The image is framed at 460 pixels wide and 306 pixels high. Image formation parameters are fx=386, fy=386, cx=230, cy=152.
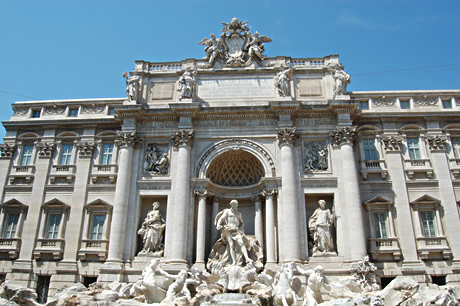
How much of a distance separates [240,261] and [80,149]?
12.7 m

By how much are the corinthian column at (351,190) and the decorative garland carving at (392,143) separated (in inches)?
90.3

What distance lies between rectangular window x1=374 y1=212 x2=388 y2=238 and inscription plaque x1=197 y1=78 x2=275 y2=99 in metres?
9.73

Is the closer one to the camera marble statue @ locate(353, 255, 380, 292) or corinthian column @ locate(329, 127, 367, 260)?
marble statue @ locate(353, 255, 380, 292)

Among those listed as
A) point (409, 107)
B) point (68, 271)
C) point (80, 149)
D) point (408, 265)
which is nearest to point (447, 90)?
point (409, 107)

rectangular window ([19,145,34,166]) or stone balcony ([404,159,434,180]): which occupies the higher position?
rectangular window ([19,145,34,166])

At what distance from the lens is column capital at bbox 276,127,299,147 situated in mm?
23141

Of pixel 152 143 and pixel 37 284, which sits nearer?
pixel 37 284

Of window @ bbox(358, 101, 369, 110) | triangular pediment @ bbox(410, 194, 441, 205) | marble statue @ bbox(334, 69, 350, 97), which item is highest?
marble statue @ bbox(334, 69, 350, 97)

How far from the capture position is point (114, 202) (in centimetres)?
2264

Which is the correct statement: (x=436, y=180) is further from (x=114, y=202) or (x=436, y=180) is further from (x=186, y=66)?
(x=114, y=202)

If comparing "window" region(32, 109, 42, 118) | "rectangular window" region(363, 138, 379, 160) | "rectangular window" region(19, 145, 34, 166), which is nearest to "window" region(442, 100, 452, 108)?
"rectangular window" region(363, 138, 379, 160)

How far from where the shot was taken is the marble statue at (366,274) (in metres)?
19.1

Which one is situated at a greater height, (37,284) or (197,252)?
(197,252)

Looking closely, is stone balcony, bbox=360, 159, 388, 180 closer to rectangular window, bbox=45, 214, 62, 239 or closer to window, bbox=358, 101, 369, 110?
window, bbox=358, 101, 369, 110
